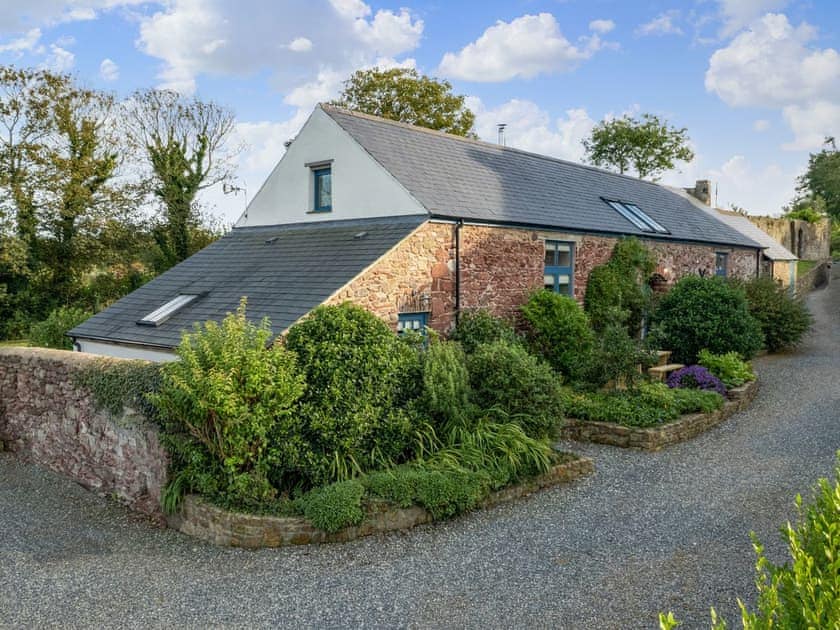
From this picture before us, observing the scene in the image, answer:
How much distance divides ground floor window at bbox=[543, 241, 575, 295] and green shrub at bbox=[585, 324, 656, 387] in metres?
3.79

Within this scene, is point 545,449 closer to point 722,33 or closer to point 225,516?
point 225,516

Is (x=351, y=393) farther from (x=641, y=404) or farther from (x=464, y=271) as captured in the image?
(x=464, y=271)

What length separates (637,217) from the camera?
18.9 m

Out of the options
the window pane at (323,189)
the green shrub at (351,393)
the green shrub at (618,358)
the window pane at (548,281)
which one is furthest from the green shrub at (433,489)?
the window pane at (323,189)

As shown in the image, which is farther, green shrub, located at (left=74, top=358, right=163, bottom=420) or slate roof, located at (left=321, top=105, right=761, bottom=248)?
slate roof, located at (left=321, top=105, right=761, bottom=248)

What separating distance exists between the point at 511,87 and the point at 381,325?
1237 centimetres

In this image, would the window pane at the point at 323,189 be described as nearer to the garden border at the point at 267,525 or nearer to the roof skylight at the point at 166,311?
the roof skylight at the point at 166,311

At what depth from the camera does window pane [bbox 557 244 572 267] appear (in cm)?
1527

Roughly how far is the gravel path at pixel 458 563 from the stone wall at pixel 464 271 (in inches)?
196

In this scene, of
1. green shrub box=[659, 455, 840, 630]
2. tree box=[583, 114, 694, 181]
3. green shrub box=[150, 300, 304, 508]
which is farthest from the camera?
tree box=[583, 114, 694, 181]

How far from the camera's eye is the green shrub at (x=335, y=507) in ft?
21.3

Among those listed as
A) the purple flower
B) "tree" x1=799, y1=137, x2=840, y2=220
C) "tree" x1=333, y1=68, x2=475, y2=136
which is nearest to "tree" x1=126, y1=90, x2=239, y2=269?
"tree" x1=333, y1=68, x2=475, y2=136

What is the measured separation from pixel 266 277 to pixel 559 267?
708 cm

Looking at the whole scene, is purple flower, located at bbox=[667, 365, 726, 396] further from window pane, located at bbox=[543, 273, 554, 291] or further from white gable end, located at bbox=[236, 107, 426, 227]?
white gable end, located at bbox=[236, 107, 426, 227]
